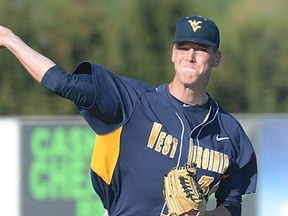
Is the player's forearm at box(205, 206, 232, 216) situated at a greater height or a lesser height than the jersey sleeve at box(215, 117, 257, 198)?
lesser

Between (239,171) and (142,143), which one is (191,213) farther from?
(239,171)

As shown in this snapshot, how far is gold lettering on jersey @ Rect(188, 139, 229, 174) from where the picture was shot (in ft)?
13.1

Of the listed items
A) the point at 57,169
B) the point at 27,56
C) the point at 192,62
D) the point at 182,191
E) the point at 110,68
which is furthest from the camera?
the point at 110,68

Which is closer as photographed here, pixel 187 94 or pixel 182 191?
pixel 182 191

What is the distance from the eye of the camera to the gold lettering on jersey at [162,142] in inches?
156

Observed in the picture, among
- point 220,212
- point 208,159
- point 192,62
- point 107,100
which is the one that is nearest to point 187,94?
point 192,62

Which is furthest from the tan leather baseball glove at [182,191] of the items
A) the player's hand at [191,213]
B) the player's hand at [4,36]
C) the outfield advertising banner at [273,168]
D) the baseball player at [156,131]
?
the outfield advertising banner at [273,168]

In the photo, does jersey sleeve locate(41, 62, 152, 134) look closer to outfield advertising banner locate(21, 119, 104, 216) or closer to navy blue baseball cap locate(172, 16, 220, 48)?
navy blue baseball cap locate(172, 16, 220, 48)

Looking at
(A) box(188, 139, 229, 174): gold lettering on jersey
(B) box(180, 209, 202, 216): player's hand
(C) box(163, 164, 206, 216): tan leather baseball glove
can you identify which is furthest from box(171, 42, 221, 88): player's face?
(B) box(180, 209, 202, 216): player's hand

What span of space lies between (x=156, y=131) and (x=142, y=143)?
81mm

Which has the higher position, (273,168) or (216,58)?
(273,168)

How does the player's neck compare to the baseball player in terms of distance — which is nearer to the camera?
the baseball player

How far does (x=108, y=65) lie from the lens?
717 inches

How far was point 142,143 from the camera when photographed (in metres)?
3.97
